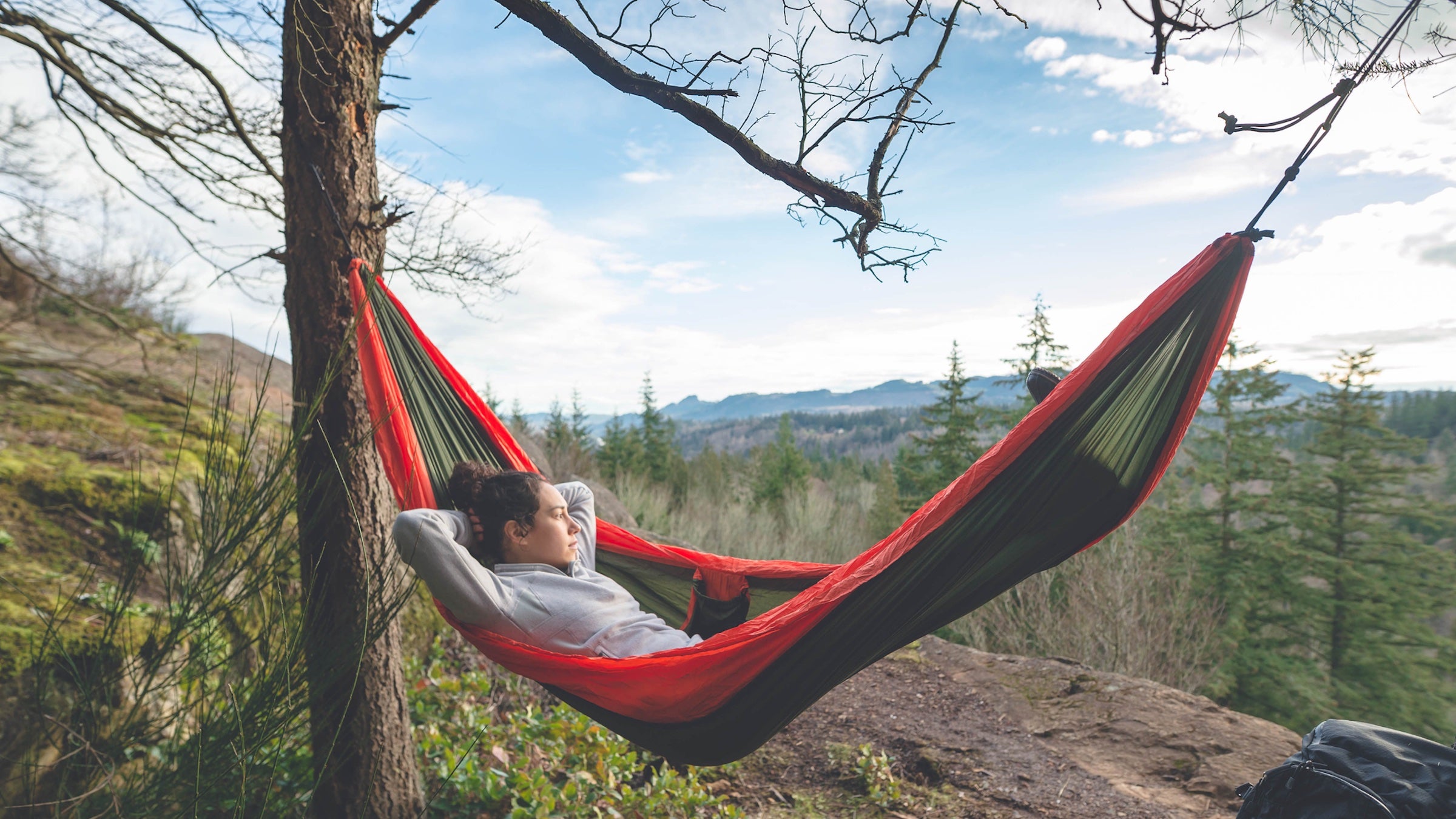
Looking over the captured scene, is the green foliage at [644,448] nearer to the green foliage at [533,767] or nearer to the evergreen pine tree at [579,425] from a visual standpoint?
the evergreen pine tree at [579,425]

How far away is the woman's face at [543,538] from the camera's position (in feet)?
6.17

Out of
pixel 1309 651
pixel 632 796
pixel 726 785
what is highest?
pixel 632 796

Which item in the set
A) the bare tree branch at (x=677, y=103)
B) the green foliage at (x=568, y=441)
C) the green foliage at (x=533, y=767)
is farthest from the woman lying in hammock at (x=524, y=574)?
the green foliage at (x=568, y=441)

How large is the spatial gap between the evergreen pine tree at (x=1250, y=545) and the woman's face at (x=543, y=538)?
33.8 feet

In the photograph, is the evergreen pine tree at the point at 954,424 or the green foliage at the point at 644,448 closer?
the evergreen pine tree at the point at 954,424

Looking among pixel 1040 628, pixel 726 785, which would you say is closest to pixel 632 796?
pixel 726 785

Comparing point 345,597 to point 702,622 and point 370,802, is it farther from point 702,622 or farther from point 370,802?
point 702,622

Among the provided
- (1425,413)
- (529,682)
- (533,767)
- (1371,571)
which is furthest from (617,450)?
(1425,413)

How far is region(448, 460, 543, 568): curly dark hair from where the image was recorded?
6.15 ft

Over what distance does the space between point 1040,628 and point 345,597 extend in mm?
8661

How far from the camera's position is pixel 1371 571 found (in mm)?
9742

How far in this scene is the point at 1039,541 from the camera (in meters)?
1.58

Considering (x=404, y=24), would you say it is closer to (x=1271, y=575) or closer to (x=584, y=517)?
(x=584, y=517)

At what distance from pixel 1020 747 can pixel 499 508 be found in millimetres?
2537
